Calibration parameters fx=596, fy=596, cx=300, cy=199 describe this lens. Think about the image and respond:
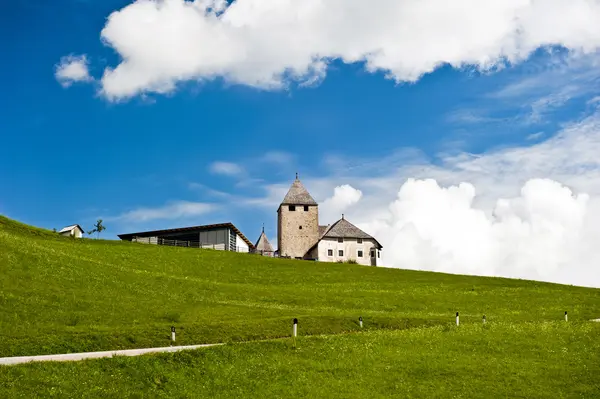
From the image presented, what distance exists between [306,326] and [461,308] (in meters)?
23.8

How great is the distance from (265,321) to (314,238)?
251 feet

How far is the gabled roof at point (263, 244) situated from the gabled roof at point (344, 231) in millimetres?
18079

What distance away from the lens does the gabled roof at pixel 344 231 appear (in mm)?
116438

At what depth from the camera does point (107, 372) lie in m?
24.6

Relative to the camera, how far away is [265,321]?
42.1 m

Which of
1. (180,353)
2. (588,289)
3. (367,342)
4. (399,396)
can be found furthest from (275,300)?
(588,289)

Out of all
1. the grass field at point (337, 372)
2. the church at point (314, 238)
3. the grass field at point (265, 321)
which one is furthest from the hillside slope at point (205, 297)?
the church at point (314, 238)

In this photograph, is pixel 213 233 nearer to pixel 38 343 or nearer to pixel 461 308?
pixel 461 308

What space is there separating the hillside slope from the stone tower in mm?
28045

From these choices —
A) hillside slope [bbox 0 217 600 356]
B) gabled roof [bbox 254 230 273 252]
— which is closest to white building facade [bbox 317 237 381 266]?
gabled roof [bbox 254 230 273 252]

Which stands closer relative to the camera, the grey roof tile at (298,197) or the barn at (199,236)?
the barn at (199,236)

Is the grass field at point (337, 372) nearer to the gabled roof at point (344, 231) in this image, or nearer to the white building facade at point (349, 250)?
the white building facade at point (349, 250)

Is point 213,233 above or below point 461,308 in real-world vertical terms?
above

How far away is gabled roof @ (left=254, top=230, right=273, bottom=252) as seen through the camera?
431 feet
